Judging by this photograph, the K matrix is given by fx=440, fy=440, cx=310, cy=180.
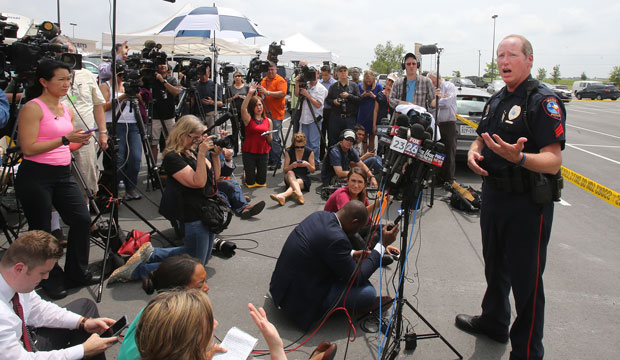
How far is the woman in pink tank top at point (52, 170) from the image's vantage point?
357cm

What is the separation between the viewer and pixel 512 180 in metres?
2.82

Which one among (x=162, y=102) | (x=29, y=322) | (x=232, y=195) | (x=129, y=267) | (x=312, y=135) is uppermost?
(x=162, y=102)

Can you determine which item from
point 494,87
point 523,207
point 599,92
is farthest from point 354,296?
point 599,92

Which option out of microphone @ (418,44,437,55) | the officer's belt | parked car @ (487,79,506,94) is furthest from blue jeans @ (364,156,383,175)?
parked car @ (487,79,506,94)

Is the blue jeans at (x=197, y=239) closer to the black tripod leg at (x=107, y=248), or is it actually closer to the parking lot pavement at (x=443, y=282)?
the parking lot pavement at (x=443, y=282)

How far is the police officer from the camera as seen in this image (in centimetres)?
268

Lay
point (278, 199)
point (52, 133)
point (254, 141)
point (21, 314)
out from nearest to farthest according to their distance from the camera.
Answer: point (21, 314) → point (52, 133) → point (278, 199) → point (254, 141)

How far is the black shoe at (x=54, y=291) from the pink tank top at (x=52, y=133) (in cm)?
103

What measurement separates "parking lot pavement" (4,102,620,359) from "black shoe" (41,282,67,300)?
6 centimetres

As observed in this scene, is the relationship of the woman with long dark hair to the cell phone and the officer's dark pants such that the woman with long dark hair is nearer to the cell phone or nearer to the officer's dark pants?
the officer's dark pants

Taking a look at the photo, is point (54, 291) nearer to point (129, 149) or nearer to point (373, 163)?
point (129, 149)

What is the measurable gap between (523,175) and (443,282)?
72.2 inches

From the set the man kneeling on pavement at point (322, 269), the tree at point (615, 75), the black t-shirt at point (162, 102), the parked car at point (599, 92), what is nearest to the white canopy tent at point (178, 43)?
the black t-shirt at point (162, 102)

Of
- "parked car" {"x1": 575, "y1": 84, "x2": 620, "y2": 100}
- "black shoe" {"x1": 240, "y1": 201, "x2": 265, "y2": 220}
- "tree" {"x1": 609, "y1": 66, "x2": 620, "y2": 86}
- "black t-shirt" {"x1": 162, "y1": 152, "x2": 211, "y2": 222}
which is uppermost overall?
"tree" {"x1": 609, "y1": 66, "x2": 620, "y2": 86}
